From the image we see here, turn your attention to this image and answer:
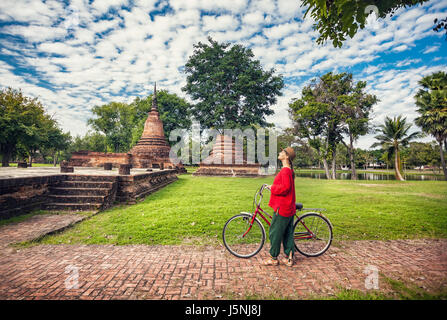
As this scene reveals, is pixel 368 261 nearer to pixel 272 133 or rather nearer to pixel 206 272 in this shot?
pixel 206 272

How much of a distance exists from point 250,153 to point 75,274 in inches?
1060

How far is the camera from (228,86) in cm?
2792

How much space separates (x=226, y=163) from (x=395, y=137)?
23.4 m

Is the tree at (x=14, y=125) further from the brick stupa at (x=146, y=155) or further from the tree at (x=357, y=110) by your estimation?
the tree at (x=357, y=110)

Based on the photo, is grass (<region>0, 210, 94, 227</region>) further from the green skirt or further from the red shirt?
the red shirt

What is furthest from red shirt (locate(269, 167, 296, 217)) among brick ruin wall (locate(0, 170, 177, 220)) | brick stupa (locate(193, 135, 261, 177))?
brick stupa (locate(193, 135, 261, 177))

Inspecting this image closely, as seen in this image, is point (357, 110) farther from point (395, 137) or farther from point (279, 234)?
point (279, 234)

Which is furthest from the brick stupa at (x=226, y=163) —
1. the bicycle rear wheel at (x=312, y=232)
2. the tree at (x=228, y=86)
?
the bicycle rear wheel at (x=312, y=232)

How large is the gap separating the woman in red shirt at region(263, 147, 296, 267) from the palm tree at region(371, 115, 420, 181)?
101ft

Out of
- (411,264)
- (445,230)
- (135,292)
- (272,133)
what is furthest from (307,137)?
(135,292)

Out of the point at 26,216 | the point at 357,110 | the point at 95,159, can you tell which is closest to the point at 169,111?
the point at 95,159

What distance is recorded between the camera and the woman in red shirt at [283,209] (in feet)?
10.9

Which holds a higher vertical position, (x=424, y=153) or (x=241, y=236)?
(x=424, y=153)
